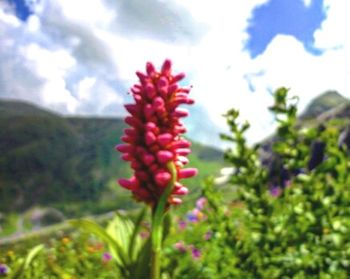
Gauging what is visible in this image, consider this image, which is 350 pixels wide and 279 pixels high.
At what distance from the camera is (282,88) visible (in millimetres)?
3961

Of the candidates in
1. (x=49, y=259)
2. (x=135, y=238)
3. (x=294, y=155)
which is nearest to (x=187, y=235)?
(x=135, y=238)

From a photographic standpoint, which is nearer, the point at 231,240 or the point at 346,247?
the point at 346,247

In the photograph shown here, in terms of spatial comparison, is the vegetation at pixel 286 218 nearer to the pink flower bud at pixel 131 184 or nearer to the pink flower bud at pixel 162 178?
the pink flower bud at pixel 131 184

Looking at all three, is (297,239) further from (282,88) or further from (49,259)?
(49,259)

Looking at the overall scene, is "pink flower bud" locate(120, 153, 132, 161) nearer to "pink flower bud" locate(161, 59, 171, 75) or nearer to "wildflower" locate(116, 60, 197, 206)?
"wildflower" locate(116, 60, 197, 206)

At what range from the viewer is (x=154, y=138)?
5.71ft

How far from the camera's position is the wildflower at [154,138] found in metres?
1.75

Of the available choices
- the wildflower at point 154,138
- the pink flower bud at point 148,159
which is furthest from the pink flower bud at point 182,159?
the pink flower bud at point 148,159

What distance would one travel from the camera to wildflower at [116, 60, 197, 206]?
175 cm

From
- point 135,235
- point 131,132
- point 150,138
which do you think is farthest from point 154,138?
point 135,235

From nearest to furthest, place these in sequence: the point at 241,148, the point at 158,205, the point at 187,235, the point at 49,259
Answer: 1. the point at 158,205
2. the point at 187,235
3. the point at 241,148
4. the point at 49,259

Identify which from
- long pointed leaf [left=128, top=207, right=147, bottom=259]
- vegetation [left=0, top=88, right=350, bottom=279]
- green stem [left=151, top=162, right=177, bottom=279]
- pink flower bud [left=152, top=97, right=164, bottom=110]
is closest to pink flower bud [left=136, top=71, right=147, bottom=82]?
pink flower bud [left=152, top=97, right=164, bottom=110]

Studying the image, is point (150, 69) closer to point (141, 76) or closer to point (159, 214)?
point (141, 76)

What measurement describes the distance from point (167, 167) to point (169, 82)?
342 millimetres
